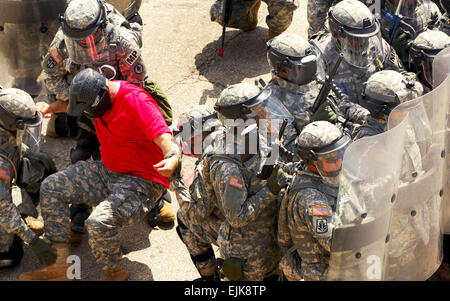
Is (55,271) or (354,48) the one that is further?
(354,48)

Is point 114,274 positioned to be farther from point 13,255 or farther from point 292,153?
point 292,153

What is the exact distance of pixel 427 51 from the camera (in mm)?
6688

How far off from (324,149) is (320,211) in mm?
413

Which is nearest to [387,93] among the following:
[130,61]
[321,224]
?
[321,224]

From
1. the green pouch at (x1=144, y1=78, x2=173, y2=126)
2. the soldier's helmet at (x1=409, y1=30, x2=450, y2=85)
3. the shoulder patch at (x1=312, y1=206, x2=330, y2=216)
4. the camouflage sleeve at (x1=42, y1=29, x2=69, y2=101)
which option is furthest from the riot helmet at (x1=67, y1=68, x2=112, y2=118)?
the soldier's helmet at (x1=409, y1=30, x2=450, y2=85)

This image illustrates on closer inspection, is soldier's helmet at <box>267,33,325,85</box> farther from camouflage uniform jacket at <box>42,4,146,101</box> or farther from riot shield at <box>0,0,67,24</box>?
riot shield at <box>0,0,67,24</box>

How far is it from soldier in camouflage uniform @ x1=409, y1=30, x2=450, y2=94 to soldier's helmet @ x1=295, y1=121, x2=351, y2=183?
1922mm

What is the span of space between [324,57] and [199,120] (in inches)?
67.9

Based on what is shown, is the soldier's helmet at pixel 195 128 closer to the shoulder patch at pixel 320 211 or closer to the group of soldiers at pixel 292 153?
the group of soldiers at pixel 292 153

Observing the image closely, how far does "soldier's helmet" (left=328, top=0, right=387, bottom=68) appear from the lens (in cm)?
683

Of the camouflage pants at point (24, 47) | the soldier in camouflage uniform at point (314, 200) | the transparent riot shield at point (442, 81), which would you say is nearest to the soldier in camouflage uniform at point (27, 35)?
the camouflage pants at point (24, 47)

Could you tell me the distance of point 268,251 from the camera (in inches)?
223

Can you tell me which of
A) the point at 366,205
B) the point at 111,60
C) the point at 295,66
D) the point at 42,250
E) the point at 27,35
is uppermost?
the point at 366,205
